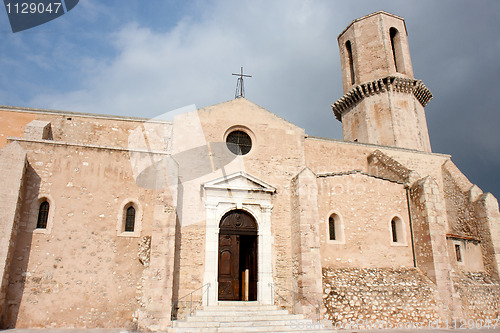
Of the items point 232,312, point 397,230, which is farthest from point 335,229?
point 232,312

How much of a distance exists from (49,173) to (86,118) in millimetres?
3317

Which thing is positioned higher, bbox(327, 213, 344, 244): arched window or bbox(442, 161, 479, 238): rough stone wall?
bbox(442, 161, 479, 238): rough stone wall

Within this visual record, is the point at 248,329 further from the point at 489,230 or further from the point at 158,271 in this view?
the point at 489,230

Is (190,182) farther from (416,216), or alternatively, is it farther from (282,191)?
(416,216)

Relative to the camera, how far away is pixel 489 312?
14.0 meters

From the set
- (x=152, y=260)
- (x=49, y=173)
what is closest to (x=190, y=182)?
(x=152, y=260)

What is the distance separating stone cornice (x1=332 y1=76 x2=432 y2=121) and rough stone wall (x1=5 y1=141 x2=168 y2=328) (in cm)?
1483

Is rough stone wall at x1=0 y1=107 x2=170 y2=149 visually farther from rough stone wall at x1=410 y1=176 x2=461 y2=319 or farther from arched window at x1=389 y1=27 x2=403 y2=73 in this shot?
arched window at x1=389 y1=27 x2=403 y2=73

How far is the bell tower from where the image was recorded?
20.9 meters

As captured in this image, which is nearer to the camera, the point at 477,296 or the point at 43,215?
the point at 43,215

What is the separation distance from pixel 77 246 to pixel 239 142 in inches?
262

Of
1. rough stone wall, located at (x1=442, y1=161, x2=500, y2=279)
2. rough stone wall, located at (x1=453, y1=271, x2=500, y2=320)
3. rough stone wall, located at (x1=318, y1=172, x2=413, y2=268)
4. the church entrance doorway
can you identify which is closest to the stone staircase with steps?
the church entrance doorway

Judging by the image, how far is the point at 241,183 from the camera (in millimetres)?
13289

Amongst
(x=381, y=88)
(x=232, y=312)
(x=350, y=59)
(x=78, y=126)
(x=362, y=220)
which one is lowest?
(x=232, y=312)
